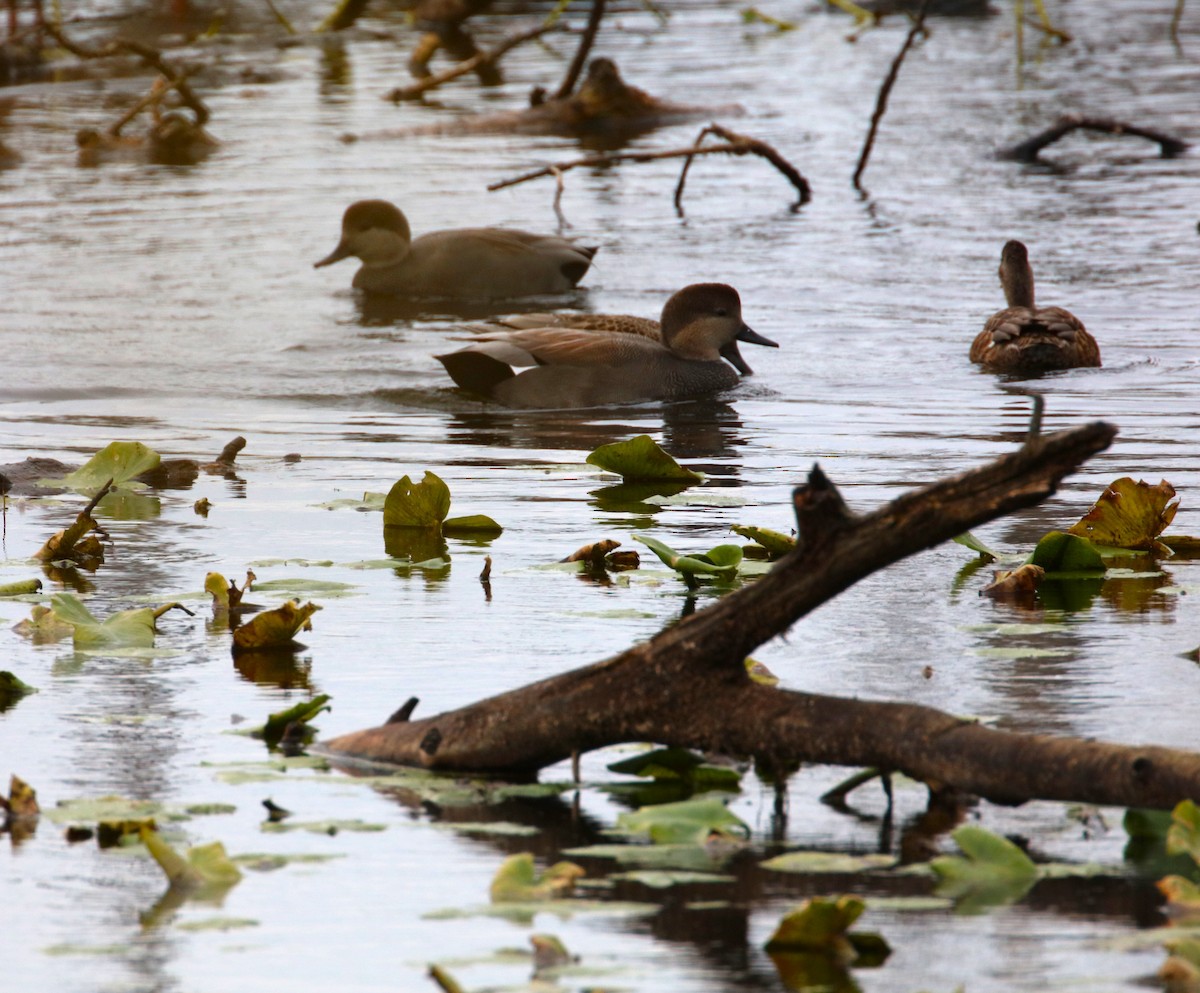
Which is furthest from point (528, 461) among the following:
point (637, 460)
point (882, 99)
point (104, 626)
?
point (882, 99)

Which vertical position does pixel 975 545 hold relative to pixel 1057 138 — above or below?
below

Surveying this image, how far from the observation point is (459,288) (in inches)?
616

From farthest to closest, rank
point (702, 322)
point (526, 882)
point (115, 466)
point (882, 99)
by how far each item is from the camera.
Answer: point (882, 99) < point (702, 322) < point (115, 466) < point (526, 882)

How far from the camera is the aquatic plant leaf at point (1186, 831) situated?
12.2 feet

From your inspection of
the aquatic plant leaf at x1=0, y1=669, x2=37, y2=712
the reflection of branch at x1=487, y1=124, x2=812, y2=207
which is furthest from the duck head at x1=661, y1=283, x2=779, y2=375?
the aquatic plant leaf at x1=0, y1=669, x2=37, y2=712

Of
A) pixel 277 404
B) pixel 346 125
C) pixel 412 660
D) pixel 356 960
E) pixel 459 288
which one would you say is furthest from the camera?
pixel 346 125

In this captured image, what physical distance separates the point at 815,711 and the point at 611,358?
23.8ft

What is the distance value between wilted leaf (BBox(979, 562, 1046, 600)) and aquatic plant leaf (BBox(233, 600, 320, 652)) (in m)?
2.10

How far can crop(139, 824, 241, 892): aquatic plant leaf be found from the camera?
12.9ft

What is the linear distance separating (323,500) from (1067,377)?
5.43 m

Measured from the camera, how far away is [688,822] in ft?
13.6

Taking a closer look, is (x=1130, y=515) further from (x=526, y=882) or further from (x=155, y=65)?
(x=155, y=65)

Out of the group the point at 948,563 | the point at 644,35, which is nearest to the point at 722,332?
the point at 948,563

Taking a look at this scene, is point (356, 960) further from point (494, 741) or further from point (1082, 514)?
point (1082, 514)
